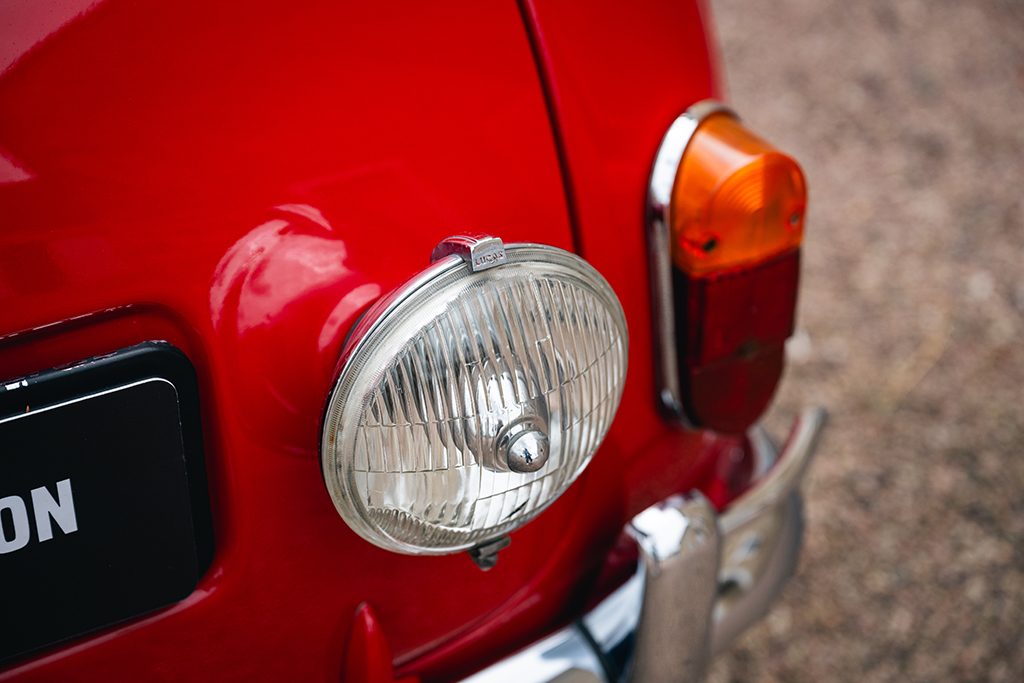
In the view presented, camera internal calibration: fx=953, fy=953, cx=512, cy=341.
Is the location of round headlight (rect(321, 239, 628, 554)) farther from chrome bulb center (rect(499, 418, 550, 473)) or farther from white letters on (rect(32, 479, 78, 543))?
white letters on (rect(32, 479, 78, 543))

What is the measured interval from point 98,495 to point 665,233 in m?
0.68

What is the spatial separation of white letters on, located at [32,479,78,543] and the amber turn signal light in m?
A: 0.71

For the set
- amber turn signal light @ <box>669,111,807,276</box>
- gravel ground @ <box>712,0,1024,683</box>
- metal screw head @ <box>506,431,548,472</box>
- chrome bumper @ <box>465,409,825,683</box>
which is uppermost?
amber turn signal light @ <box>669,111,807,276</box>

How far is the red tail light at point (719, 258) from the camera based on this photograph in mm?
1104

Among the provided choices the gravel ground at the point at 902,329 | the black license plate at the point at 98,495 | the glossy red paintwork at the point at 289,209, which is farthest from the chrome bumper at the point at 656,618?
the gravel ground at the point at 902,329

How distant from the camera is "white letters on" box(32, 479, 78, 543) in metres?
0.84

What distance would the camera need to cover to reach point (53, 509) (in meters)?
0.86

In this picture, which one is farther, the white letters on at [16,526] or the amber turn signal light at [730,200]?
the amber turn signal light at [730,200]

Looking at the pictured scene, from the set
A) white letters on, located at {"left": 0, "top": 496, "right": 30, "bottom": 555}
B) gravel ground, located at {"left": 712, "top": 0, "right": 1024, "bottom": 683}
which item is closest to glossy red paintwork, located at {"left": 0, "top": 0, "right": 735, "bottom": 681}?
white letters on, located at {"left": 0, "top": 496, "right": 30, "bottom": 555}

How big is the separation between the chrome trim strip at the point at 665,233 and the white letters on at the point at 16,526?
0.72 m

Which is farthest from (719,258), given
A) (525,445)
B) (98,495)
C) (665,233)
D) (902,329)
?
(902,329)

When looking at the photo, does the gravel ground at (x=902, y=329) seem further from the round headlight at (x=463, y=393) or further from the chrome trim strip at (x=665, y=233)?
the round headlight at (x=463, y=393)

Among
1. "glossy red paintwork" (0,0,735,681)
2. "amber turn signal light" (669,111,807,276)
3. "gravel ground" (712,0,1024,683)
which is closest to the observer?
"glossy red paintwork" (0,0,735,681)

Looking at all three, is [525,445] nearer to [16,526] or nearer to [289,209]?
[289,209]
